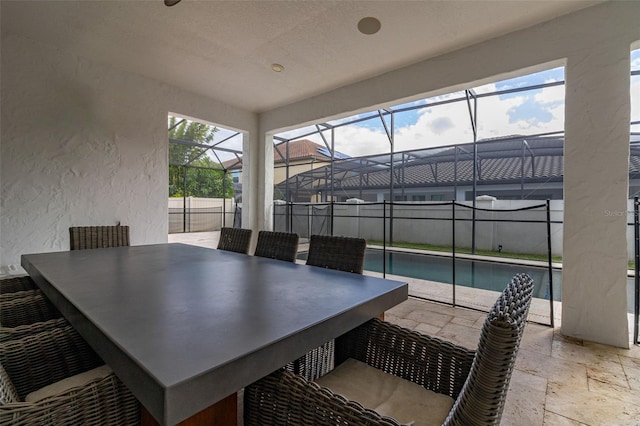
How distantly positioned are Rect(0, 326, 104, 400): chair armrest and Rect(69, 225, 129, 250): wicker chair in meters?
1.91

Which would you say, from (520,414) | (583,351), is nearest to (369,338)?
(520,414)

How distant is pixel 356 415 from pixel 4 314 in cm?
175

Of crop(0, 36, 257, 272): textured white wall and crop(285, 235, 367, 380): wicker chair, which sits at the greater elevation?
crop(0, 36, 257, 272): textured white wall

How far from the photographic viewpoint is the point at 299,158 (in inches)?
379

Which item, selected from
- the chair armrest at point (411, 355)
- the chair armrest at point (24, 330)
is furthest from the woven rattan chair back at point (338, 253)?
the chair armrest at point (24, 330)

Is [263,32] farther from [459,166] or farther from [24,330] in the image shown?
[459,166]

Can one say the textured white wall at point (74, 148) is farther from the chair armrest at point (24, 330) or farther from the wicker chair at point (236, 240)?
the chair armrest at point (24, 330)

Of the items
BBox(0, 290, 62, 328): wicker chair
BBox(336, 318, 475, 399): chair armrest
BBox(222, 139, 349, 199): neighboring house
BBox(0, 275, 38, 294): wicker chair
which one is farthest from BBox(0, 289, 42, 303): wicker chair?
BBox(222, 139, 349, 199): neighboring house

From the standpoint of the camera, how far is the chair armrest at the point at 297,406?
74 cm

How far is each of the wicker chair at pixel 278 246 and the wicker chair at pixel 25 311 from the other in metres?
1.29

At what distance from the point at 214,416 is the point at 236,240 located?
193 cm

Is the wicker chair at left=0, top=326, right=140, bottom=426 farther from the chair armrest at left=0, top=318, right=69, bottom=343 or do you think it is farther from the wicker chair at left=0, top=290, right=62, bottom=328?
the wicker chair at left=0, top=290, right=62, bottom=328

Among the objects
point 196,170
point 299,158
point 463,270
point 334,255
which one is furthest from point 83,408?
point 196,170

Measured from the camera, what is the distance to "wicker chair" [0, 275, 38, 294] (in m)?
1.92
